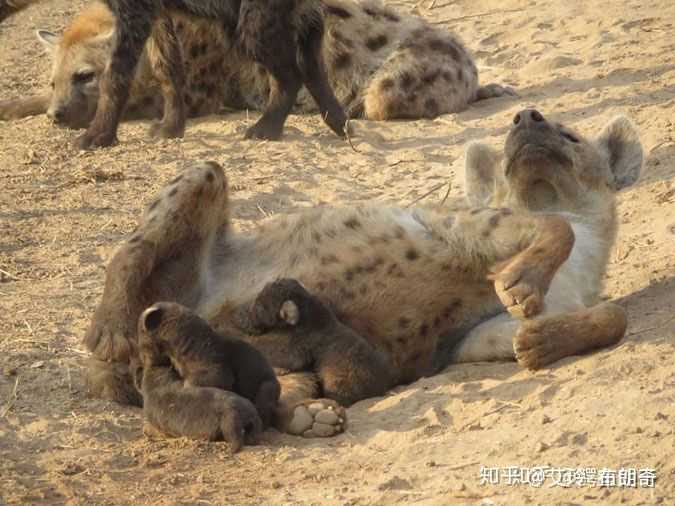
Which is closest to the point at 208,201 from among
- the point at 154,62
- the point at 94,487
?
the point at 94,487

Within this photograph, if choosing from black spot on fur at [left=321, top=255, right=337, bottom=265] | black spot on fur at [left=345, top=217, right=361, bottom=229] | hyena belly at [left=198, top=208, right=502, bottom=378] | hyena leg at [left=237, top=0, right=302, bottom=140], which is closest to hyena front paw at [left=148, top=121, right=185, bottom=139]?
hyena leg at [left=237, top=0, right=302, bottom=140]

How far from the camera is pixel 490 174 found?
211 inches

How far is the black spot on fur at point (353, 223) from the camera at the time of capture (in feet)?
16.2

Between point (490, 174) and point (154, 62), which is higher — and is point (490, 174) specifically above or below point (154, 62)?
above

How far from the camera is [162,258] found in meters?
4.84

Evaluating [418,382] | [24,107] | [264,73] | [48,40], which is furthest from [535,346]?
[48,40]

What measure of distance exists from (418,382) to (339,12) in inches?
191

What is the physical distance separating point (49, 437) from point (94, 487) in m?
0.48

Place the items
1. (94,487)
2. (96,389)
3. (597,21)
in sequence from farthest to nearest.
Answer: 1. (597,21)
2. (96,389)
3. (94,487)

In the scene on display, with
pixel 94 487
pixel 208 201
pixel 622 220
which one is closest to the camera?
pixel 94 487

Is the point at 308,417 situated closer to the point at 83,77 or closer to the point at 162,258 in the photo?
the point at 162,258

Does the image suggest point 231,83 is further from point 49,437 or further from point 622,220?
point 49,437

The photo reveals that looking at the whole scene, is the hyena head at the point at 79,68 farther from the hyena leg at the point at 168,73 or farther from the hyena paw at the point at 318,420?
the hyena paw at the point at 318,420

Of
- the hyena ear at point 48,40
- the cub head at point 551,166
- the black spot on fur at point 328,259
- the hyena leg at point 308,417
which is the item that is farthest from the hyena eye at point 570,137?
the hyena ear at point 48,40
